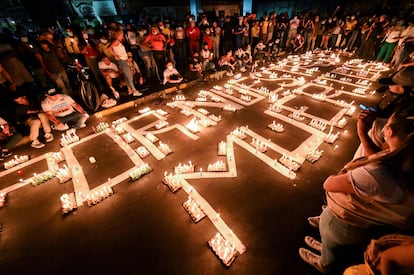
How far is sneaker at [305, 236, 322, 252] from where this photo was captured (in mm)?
2906

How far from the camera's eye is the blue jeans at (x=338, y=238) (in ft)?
6.37

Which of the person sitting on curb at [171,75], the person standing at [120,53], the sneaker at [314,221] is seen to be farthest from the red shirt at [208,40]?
the sneaker at [314,221]

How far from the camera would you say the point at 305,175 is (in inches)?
170

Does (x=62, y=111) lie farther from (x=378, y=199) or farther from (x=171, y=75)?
(x=378, y=199)

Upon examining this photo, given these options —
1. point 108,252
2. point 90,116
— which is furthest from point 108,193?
point 90,116

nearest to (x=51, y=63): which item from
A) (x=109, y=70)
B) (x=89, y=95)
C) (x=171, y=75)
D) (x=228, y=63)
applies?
(x=89, y=95)

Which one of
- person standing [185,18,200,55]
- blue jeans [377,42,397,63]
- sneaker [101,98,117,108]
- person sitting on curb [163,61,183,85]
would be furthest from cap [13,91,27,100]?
blue jeans [377,42,397,63]

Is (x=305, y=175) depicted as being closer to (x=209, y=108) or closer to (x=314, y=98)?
(x=209, y=108)

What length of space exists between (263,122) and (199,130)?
2259 millimetres

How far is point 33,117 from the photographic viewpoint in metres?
5.87

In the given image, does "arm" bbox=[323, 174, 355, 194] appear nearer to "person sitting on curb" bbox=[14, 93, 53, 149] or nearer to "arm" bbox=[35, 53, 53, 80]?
"person sitting on curb" bbox=[14, 93, 53, 149]

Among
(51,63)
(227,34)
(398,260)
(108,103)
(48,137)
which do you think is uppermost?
(227,34)

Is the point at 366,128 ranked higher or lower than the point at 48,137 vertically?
higher

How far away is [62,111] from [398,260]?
27.2 ft
